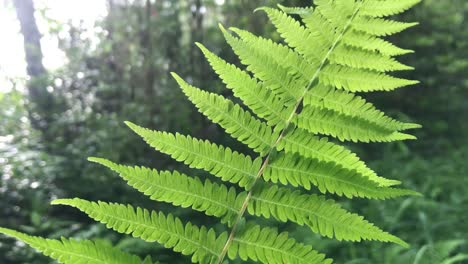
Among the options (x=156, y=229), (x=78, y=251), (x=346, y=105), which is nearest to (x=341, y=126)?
(x=346, y=105)

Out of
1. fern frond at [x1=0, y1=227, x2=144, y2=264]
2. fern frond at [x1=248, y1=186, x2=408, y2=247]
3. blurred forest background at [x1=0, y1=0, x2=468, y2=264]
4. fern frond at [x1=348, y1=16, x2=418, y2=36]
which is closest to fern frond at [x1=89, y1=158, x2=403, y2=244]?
fern frond at [x1=248, y1=186, x2=408, y2=247]

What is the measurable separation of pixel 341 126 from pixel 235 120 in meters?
0.20

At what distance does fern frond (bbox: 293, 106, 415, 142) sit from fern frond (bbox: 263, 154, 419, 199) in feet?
0.22

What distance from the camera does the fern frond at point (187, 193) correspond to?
75 cm

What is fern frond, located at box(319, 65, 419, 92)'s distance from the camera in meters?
0.86

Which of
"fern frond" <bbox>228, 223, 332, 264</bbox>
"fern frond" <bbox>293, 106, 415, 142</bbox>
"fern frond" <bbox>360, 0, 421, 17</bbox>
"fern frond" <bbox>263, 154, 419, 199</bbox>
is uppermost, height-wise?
"fern frond" <bbox>360, 0, 421, 17</bbox>

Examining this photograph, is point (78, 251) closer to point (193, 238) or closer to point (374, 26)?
point (193, 238)

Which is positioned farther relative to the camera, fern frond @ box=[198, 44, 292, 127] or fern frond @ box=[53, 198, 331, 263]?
fern frond @ box=[198, 44, 292, 127]

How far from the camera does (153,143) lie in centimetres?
78

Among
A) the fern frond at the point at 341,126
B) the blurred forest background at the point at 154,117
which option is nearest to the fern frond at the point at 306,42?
the fern frond at the point at 341,126

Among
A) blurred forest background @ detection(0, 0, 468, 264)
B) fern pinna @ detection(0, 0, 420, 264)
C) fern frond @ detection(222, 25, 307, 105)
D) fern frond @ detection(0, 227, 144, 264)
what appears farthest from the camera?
blurred forest background @ detection(0, 0, 468, 264)

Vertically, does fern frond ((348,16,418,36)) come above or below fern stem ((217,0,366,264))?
above

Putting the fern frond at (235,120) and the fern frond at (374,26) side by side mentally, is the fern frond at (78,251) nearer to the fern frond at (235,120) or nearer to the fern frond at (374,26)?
the fern frond at (235,120)

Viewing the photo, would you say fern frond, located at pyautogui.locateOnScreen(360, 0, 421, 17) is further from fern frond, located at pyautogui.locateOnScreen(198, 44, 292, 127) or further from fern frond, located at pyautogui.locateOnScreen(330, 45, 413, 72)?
fern frond, located at pyautogui.locateOnScreen(198, 44, 292, 127)
